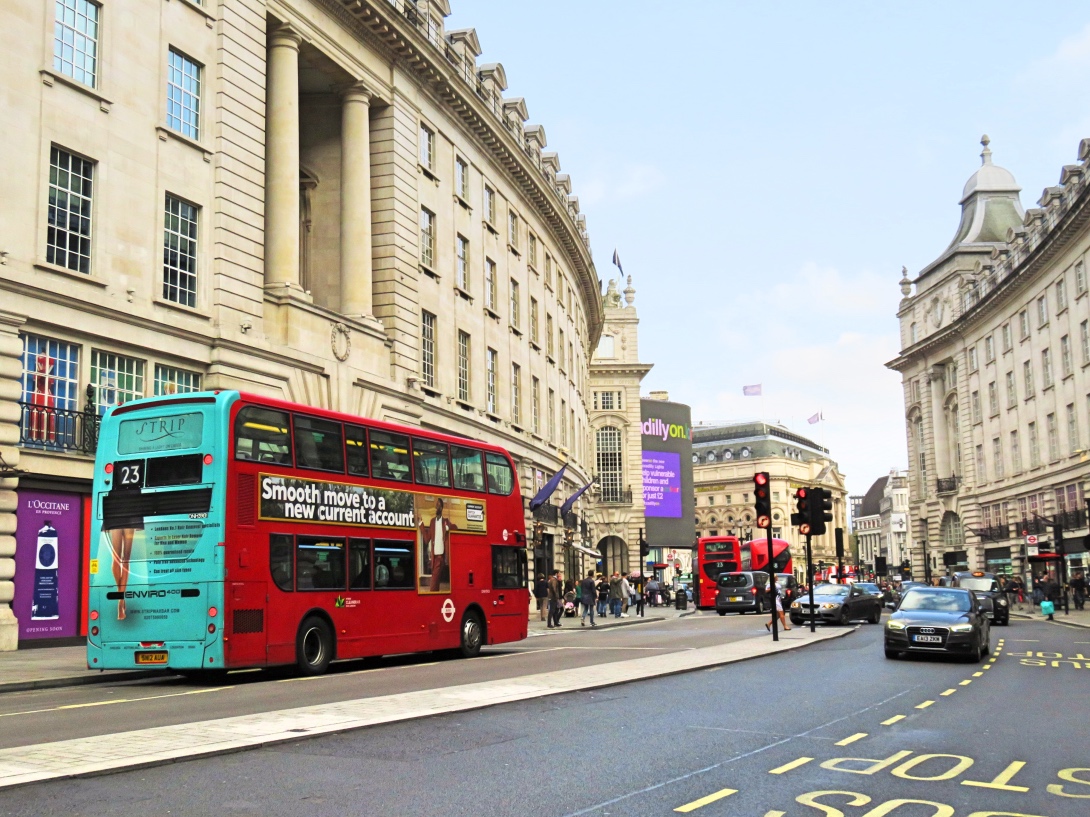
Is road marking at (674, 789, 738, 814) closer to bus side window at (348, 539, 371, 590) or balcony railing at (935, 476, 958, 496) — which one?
bus side window at (348, 539, 371, 590)

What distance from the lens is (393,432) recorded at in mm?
19297

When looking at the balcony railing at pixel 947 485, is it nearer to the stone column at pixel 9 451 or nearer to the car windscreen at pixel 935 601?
the car windscreen at pixel 935 601

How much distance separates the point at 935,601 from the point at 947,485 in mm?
63425

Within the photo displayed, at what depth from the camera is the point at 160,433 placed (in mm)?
15711

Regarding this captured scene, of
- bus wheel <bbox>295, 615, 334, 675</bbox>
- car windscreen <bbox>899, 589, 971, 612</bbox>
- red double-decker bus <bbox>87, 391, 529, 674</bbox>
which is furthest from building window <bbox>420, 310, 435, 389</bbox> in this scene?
bus wheel <bbox>295, 615, 334, 675</bbox>

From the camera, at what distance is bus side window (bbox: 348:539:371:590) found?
711 inches

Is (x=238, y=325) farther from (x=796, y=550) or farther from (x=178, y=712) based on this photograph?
(x=796, y=550)

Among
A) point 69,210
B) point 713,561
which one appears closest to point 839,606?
point 713,561

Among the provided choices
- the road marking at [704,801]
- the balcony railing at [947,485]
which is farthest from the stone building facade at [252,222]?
the balcony railing at [947,485]

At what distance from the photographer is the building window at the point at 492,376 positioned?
1638 inches

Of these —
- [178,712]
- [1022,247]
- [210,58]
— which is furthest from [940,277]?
[178,712]

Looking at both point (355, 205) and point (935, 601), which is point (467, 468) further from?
point (355, 205)

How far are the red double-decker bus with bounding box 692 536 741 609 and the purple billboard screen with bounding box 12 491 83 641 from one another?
40078 mm

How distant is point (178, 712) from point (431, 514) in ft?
29.2
